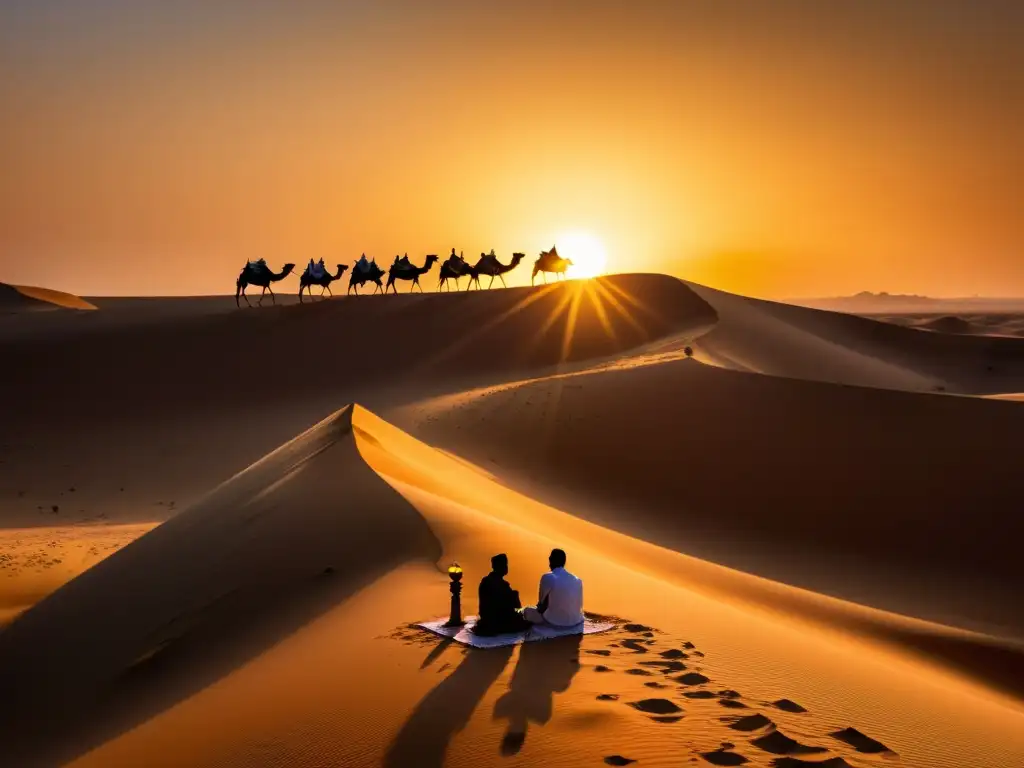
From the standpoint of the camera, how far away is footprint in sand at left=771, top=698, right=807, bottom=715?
6.35m

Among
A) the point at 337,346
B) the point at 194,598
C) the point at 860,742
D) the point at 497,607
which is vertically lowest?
the point at 194,598

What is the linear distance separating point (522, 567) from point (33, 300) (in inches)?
3722

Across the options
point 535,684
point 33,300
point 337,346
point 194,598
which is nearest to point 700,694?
point 535,684

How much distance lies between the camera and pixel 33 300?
91125 millimetres

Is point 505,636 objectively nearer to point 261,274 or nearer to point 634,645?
point 634,645

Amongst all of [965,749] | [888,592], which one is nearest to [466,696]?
[965,749]

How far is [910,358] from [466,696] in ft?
152

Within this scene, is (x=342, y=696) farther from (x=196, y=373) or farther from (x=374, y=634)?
(x=196, y=373)

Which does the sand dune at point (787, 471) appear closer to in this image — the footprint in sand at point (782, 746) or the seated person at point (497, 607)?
the seated person at point (497, 607)

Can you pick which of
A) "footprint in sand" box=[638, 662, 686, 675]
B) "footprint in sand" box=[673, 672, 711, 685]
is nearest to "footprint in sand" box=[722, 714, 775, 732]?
"footprint in sand" box=[673, 672, 711, 685]

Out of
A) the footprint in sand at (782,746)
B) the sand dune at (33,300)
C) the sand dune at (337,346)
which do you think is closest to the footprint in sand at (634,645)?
the footprint in sand at (782,746)

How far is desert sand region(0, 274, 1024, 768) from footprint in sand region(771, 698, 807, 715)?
36 millimetres

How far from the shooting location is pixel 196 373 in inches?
1539

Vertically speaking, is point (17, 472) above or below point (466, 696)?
below
